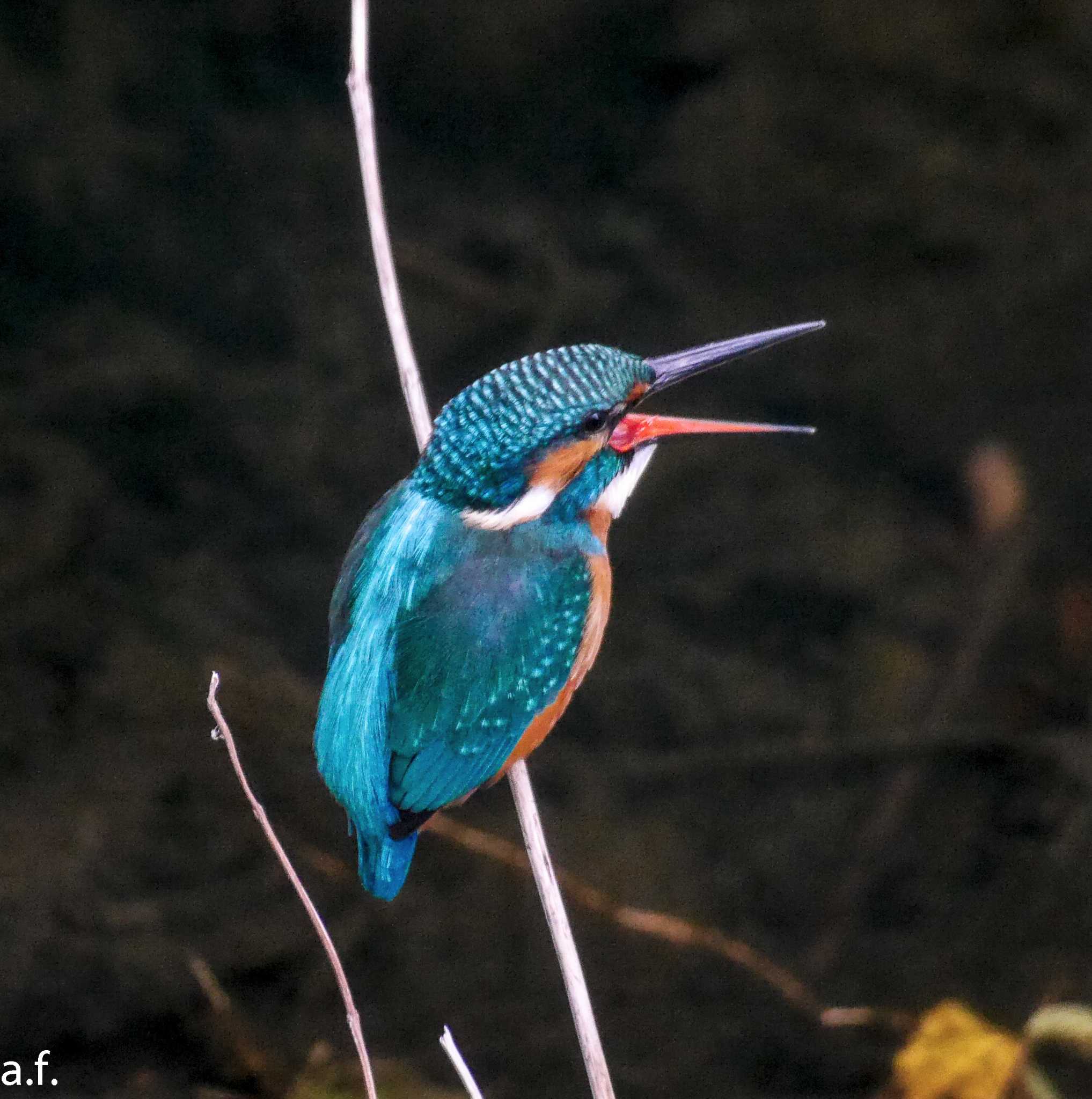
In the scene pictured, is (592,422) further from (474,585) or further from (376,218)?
(376,218)

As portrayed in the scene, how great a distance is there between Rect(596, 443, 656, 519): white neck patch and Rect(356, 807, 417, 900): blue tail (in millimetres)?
601

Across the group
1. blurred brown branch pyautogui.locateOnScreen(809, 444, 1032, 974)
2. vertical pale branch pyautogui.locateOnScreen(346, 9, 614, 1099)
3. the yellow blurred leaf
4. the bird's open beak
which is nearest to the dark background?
blurred brown branch pyautogui.locateOnScreen(809, 444, 1032, 974)

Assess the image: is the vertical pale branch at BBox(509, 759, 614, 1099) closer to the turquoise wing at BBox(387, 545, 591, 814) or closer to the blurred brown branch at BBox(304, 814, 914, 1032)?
the turquoise wing at BBox(387, 545, 591, 814)

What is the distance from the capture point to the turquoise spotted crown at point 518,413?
Result: 221 centimetres

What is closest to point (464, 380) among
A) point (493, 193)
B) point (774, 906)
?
point (493, 193)

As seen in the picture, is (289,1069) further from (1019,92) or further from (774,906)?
(1019,92)

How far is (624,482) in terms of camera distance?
7.96 ft

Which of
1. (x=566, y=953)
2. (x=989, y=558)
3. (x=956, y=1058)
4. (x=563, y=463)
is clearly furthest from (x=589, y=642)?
(x=989, y=558)

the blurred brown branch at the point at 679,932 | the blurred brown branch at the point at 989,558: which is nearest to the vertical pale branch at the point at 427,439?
the blurred brown branch at the point at 679,932

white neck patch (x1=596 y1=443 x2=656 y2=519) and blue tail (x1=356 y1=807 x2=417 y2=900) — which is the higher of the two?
white neck patch (x1=596 y1=443 x2=656 y2=519)

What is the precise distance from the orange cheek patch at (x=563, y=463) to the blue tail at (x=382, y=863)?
564 mm

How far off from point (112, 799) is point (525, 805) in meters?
1.40

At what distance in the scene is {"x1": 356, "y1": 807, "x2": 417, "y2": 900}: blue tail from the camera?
7.53ft

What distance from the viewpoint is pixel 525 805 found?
2293 mm
